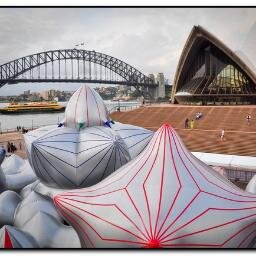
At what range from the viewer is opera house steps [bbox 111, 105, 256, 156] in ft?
28.1

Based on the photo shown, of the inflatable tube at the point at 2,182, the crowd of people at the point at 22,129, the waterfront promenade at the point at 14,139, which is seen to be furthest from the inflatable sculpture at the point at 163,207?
the waterfront promenade at the point at 14,139

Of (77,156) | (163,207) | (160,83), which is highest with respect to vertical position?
(160,83)

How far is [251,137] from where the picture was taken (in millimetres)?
8859

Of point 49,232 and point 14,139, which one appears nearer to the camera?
point 49,232

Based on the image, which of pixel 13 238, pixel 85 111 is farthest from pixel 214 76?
pixel 13 238

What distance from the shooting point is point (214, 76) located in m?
17.3

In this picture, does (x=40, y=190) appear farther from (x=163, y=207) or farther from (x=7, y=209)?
(x=163, y=207)

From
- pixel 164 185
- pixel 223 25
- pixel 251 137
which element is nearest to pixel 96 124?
pixel 164 185

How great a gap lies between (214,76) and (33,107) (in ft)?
38.2

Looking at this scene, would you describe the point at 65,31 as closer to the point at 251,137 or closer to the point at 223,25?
the point at 223,25

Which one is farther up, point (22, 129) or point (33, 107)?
point (33, 107)

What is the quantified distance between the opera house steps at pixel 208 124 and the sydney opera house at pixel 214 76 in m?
4.71

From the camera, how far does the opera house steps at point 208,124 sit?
855 centimetres

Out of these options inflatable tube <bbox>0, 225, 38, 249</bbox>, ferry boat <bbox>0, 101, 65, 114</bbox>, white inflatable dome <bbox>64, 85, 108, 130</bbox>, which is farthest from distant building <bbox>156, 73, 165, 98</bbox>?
inflatable tube <bbox>0, 225, 38, 249</bbox>
